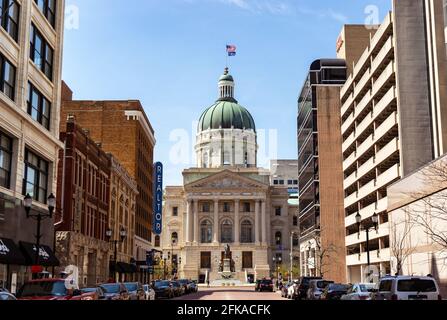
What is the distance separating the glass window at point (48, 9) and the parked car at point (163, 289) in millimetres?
23380

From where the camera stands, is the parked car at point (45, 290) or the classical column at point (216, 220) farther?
the classical column at point (216, 220)

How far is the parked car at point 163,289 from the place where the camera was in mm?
53094

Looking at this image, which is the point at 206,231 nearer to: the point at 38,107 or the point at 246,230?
the point at 246,230

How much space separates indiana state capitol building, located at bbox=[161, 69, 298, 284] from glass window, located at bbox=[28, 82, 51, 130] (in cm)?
11518

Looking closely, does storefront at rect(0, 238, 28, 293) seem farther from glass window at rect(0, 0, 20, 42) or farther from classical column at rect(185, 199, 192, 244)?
classical column at rect(185, 199, 192, 244)

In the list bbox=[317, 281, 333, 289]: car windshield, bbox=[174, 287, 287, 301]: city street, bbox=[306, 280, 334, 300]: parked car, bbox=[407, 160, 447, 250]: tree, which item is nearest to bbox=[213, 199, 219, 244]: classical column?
bbox=[174, 287, 287, 301]: city street

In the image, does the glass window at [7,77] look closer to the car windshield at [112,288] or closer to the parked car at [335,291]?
the car windshield at [112,288]

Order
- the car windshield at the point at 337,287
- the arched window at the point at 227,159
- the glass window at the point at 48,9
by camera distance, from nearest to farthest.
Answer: the car windshield at the point at 337,287
the glass window at the point at 48,9
the arched window at the point at 227,159

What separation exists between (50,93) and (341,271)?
189ft

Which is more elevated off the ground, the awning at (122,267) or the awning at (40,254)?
the awning at (40,254)

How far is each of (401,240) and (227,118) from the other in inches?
5688

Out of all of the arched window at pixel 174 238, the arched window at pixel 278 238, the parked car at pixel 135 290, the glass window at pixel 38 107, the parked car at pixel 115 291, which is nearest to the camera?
the parked car at pixel 115 291

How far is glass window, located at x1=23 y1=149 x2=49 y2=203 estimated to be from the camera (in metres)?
37.3

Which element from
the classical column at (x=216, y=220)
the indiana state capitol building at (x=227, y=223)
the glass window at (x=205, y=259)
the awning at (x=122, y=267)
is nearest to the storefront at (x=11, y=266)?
the awning at (x=122, y=267)
